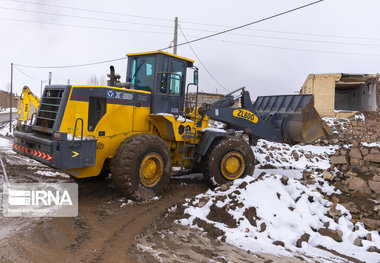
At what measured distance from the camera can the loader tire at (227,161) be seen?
23.1 ft

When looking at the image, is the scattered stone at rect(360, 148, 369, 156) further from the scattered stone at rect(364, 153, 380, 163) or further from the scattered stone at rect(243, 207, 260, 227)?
the scattered stone at rect(243, 207, 260, 227)

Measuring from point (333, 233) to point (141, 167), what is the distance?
3558 mm

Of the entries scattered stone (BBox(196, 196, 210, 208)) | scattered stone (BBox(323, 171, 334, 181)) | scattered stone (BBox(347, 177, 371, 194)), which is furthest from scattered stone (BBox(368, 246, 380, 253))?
scattered stone (BBox(196, 196, 210, 208))

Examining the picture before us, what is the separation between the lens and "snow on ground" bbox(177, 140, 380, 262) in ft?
14.5

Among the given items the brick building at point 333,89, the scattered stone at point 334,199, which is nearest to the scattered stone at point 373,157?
the scattered stone at point 334,199

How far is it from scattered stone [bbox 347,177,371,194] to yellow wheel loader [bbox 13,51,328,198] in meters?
2.26

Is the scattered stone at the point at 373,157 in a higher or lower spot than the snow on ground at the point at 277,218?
higher

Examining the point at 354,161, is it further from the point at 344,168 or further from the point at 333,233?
the point at 333,233

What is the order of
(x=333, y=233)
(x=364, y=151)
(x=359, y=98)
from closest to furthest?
(x=333, y=233) < (x=364, y=151) < (x=359, y=98)

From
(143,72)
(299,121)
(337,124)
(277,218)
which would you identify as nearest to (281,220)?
(277,218)

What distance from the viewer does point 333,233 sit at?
480cm

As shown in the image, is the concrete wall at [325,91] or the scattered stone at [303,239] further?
the concrete wall at [325,91]

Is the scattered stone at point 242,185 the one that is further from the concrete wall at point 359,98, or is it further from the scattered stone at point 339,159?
the concrete wall at point 359,98

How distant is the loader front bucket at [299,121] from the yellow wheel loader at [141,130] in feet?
4.19
